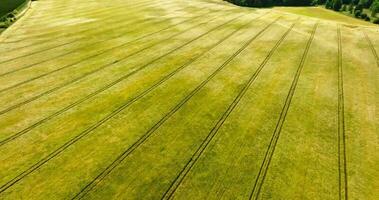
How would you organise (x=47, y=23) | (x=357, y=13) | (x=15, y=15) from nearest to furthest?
1. (x=47, y=23)
2. (x=15, y=15)
3. (x=357, y=13)

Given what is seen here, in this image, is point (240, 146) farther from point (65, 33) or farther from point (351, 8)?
point (351, 8)

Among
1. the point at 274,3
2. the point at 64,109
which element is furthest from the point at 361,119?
the point at 274,3

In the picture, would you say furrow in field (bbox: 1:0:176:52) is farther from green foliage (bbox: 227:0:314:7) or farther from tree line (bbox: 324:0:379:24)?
tree line (bbox: 324:0:379:24)

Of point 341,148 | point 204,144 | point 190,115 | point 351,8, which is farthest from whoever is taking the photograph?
point 351,8

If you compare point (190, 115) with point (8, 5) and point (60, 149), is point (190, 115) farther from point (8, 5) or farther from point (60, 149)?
point (8, 5)

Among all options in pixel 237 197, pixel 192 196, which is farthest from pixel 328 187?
pixel 192 196

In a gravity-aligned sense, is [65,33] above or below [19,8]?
below

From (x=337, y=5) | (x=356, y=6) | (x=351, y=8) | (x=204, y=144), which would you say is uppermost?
(x=356, y=6)

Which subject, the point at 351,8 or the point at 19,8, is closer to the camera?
the point at 19,8
